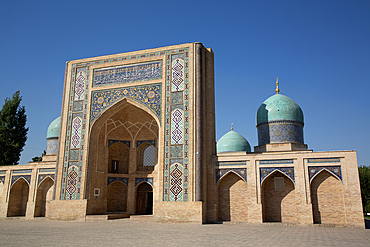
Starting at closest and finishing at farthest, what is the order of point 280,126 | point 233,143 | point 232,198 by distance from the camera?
point 232,198
point 280,126
point 233,143

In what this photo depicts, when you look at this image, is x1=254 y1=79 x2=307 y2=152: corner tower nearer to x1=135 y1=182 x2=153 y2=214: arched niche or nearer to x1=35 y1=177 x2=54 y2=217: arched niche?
x1=135 y1=182 x2=153 y2=214: arched niche

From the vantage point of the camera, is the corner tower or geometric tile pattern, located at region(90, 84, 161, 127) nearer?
geometric tile pattern, located at region(90, 84, 161, 127)

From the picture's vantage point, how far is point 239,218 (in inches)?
469

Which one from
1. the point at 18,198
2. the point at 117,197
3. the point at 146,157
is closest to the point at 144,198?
the point at 117,197

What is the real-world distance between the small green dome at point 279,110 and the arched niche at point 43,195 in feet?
33.6

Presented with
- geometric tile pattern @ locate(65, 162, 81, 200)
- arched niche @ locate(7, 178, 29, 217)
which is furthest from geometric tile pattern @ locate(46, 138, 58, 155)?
geometric tile pattern @ locate(65, 162, 81, 200)

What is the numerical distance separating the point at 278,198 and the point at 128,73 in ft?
25.1

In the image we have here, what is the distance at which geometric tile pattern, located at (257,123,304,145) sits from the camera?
49.1 feet

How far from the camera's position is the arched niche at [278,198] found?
11.6 m

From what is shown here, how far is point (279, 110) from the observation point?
15.3m

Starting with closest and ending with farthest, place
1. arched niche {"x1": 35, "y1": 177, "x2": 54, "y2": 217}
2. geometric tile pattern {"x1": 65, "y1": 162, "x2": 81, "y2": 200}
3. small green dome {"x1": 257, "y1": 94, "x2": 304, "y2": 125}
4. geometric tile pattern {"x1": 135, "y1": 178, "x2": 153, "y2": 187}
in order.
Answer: geometric tile pattern {"x1": 65, "y1": 162, "x2": 81, "y2": 200} < arched niche {"x1": 35, "y1": 177, "x2": 54, "y2": 217} < geometric tile pattern {"x1": 135, "y1": 178, "x2": 153, "y2": 187} < small green dome {"x1": 257, "y1": 94, "x2": 304, "y2": 125}

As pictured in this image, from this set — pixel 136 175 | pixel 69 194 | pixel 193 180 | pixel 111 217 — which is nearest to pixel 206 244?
pixel 193 180

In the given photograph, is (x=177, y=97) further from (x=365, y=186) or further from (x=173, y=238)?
(x=365, y=186)

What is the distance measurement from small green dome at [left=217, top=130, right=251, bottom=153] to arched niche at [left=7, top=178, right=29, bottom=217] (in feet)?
32.4
